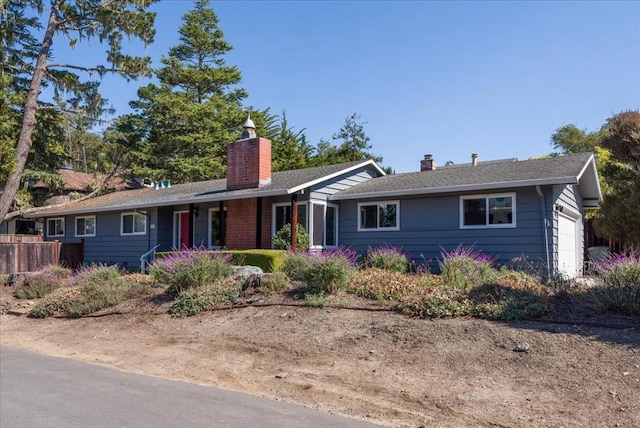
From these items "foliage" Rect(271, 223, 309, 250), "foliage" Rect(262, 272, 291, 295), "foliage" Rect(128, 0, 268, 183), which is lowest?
"foliage" Rect(262, 272, 291, 295)

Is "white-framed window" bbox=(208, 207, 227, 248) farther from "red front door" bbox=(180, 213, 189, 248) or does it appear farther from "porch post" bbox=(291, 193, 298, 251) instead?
"porch post" bbox=(291, 193, 298, 251)

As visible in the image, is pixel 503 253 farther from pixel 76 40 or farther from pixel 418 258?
pixel 76 40

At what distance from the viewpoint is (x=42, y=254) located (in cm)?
2112

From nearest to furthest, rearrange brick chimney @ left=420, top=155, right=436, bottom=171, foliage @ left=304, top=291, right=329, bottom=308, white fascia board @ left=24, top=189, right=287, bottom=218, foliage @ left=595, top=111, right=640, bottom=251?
foliage @ left=595, top=111, right=640, bottom=251, foliage @ left=304, top=291, right=329, bottom=308, white fascia board @ left=24, top=189, right=287, bottom=218, brick chimney @ left=420, top=155, right=436, bottom=171

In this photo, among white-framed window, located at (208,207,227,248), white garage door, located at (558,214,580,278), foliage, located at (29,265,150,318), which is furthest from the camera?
white-framed window, located at (208,207,227,248)

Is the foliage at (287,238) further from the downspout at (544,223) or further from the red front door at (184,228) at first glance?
the downspout at (544,223)

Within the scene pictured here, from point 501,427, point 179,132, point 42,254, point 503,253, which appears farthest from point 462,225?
point 179,132

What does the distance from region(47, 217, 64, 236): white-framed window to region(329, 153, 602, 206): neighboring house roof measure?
15.6 metres

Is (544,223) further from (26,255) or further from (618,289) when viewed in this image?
(26,255)

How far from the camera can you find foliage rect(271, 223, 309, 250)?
16.3 metres

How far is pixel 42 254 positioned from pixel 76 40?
10410 millimetres

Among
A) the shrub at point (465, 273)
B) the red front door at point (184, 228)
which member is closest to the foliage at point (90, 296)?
the red front door at point (184, 228)

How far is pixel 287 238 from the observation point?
54.2 feet

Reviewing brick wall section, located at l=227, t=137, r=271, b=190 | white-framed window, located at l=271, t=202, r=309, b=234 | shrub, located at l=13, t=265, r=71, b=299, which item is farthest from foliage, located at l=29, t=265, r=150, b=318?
brick wall section, located at l=227, t=137, r=271, b=190
